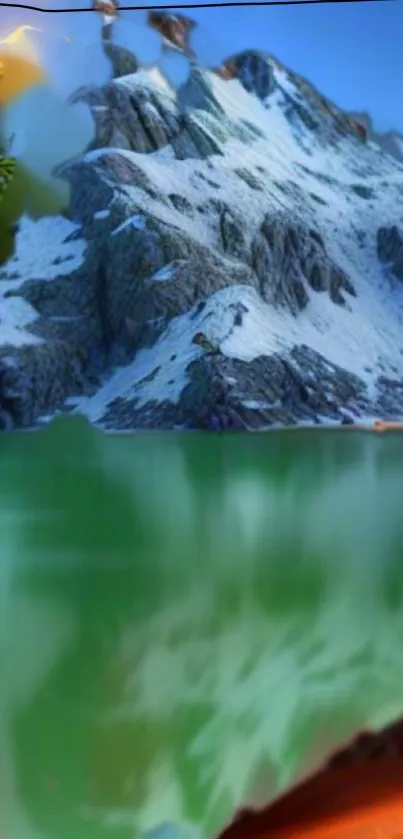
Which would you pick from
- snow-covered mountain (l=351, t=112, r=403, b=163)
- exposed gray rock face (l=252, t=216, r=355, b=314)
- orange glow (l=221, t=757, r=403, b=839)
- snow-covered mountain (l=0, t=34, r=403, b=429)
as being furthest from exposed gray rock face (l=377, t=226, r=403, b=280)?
orange glow (l=221, t=757, r=403, b=839)

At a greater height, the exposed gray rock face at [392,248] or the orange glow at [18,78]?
the orange glow at [18,78]

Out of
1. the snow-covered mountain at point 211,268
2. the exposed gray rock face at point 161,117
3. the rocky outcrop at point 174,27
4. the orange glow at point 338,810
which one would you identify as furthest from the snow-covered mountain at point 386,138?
the orange glow at point 338,810

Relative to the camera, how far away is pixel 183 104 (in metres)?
5.40

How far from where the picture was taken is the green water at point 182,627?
1899 millimetres

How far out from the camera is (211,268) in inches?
218

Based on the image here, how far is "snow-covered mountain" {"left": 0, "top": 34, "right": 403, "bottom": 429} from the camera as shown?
5129 mm

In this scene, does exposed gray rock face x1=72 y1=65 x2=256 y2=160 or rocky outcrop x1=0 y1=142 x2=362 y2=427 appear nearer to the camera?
rocky outcrop x1=0 y1=142 x2=362 y2=427

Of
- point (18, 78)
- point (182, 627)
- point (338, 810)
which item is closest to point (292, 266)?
point (18, 78)

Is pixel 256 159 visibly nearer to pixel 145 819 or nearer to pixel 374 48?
pixel 374 48

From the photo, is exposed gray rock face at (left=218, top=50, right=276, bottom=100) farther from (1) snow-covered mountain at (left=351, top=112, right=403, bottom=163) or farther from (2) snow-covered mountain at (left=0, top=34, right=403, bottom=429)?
(1) snow-covered mountain at (left=351, top=112, right=403, bottom=163)

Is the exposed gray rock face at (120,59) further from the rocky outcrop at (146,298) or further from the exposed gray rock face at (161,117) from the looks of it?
the rocky outcrop at (146,298)

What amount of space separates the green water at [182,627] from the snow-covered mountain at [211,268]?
1.60ft

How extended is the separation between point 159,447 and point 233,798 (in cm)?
311

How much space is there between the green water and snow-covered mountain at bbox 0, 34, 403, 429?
487mm
